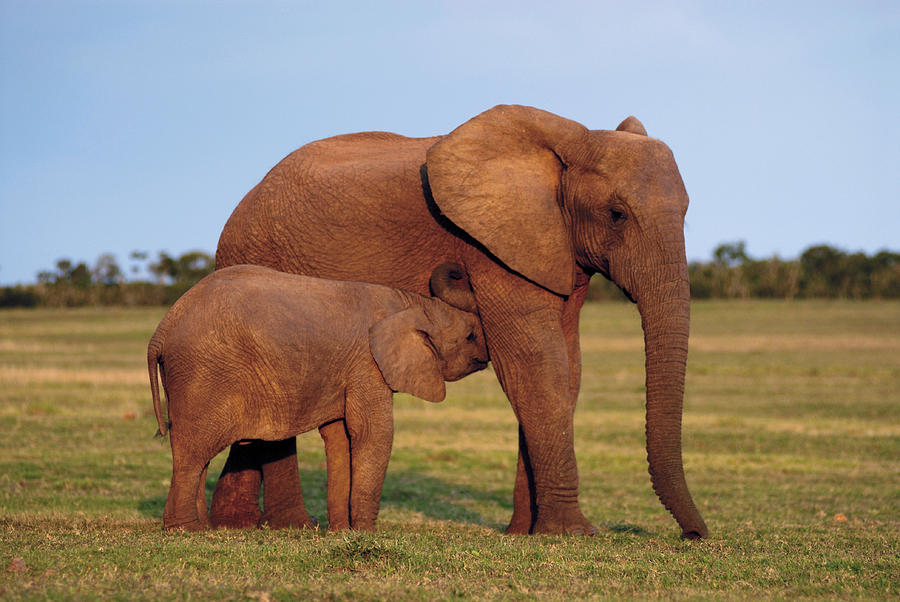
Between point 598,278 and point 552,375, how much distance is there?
74154 millimetres

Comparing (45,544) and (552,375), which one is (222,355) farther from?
(552,375)

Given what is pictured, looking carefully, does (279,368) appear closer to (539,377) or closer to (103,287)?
(539,377)

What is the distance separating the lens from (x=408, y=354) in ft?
33.9

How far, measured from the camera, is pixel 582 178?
34.8 feet

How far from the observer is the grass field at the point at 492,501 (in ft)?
24.9

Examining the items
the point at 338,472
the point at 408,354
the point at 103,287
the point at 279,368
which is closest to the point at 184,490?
the point at 279,368

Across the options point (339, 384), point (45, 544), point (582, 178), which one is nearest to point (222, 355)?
point (339, 384)

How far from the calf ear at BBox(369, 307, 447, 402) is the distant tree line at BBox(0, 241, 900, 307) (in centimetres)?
6429

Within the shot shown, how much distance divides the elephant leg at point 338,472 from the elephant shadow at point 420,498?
2.44 m

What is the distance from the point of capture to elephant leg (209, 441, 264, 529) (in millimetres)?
11508

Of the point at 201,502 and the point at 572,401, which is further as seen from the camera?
the point at 572,401

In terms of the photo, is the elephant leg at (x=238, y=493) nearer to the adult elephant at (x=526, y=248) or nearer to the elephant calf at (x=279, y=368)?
the adult elephant at (x=526, y=248)

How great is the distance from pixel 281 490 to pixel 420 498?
14.3 feet

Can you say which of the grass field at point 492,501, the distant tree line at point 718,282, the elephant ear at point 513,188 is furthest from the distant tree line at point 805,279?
the elephant ear at point 513,188
